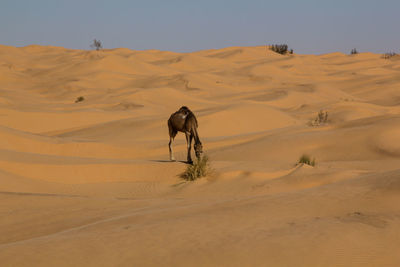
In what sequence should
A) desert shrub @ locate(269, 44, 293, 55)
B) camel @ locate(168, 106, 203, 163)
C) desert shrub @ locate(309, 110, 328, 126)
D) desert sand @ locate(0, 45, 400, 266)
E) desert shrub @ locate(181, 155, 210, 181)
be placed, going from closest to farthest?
desert sand @ locate(0, 45, 400, 266) < desert shrub @ locate(181, 155, 210, 181) < camel @ locate(168, 106, 203, 163) < desert shrub @ locate(309, 110, 328, 126) < desert shrub @ locate(269, 44, 293, 55)

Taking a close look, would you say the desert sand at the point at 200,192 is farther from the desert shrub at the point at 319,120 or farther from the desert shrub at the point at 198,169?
the desert shrub at the point at 319,120

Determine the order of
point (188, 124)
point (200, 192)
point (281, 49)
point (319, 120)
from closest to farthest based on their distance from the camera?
1. point (200, 192)
2. point (188, 124)
3. point (319, 120)
4. point (281, 49)

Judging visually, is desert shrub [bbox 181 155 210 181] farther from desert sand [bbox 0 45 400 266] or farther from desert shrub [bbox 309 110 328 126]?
desert shrub [bbox 309 110 328 126]

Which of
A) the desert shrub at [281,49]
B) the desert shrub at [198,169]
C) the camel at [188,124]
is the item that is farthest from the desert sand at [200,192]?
the desert shrub at [281,49]

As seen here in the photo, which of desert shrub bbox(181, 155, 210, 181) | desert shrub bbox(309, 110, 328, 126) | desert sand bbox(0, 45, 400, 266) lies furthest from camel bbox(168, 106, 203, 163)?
desert shrub bbox(309, 110, 328, 126)

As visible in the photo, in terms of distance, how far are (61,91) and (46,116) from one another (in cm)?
1295

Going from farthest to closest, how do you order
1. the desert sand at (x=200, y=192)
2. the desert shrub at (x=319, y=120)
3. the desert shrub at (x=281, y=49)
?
the desert shrub at (x=281, y=49) < the desert shrub at (x=319, y=120) < the desert sand at (x=200, y=192)

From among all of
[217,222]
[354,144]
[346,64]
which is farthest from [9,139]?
[346,64]

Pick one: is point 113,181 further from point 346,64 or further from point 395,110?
point 346,64

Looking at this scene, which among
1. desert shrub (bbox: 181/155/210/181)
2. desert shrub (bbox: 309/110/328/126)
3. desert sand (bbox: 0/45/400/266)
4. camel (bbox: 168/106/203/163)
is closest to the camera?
desert sand (bbox: 0/45/400/266)

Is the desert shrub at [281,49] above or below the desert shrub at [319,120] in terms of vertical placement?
above

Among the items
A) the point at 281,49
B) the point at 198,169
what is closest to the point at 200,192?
the point at 198,169

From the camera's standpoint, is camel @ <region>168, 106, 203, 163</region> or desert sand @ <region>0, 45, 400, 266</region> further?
camel @ <region>168, 106, 203, 163</region>

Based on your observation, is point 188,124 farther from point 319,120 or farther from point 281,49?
point 281,49
